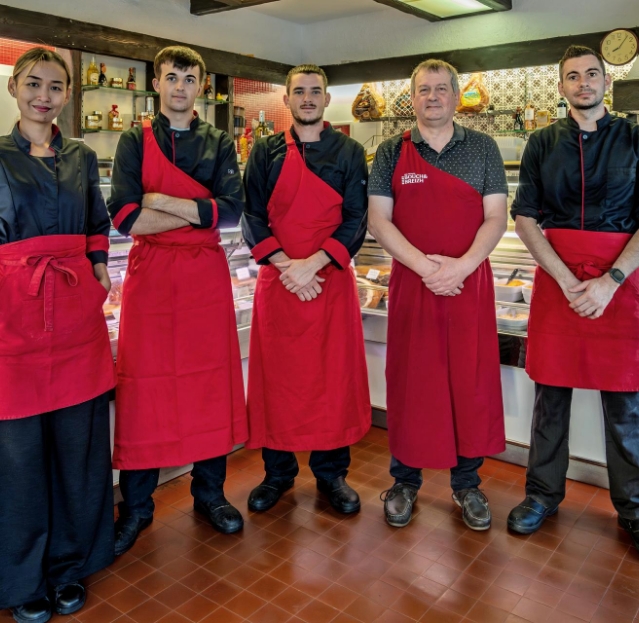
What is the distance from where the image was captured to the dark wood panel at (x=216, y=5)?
16.4ft

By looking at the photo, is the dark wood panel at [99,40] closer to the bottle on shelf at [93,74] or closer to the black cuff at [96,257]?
the bottle on shelf at [93,74]

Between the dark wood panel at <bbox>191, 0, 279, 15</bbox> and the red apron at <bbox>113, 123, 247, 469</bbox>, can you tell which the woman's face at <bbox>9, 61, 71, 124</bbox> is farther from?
the dark wood panel at <bbox>191, 0, 279, 15</bbox>

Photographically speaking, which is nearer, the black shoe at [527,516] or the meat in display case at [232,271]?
the black shoe at [527,516]

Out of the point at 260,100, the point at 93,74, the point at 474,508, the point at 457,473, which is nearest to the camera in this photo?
the point at 474,508

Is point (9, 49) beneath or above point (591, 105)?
above

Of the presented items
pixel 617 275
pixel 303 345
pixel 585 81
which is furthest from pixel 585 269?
pixel 303 345

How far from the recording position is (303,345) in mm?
3186

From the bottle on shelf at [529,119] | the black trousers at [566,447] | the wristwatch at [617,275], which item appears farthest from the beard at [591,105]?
the bottle on shelf at [529,119]

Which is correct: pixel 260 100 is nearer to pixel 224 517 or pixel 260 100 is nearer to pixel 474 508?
pixel 224 517

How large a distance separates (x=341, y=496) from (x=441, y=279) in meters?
1.15

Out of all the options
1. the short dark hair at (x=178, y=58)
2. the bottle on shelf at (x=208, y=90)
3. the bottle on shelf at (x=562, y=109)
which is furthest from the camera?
the bottle on shelf at (x=208, y=90)

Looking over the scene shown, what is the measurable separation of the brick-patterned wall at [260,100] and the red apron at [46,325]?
4231 mm

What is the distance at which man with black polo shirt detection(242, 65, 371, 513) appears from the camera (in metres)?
3.09

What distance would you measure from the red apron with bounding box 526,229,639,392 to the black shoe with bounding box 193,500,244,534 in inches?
57.4
